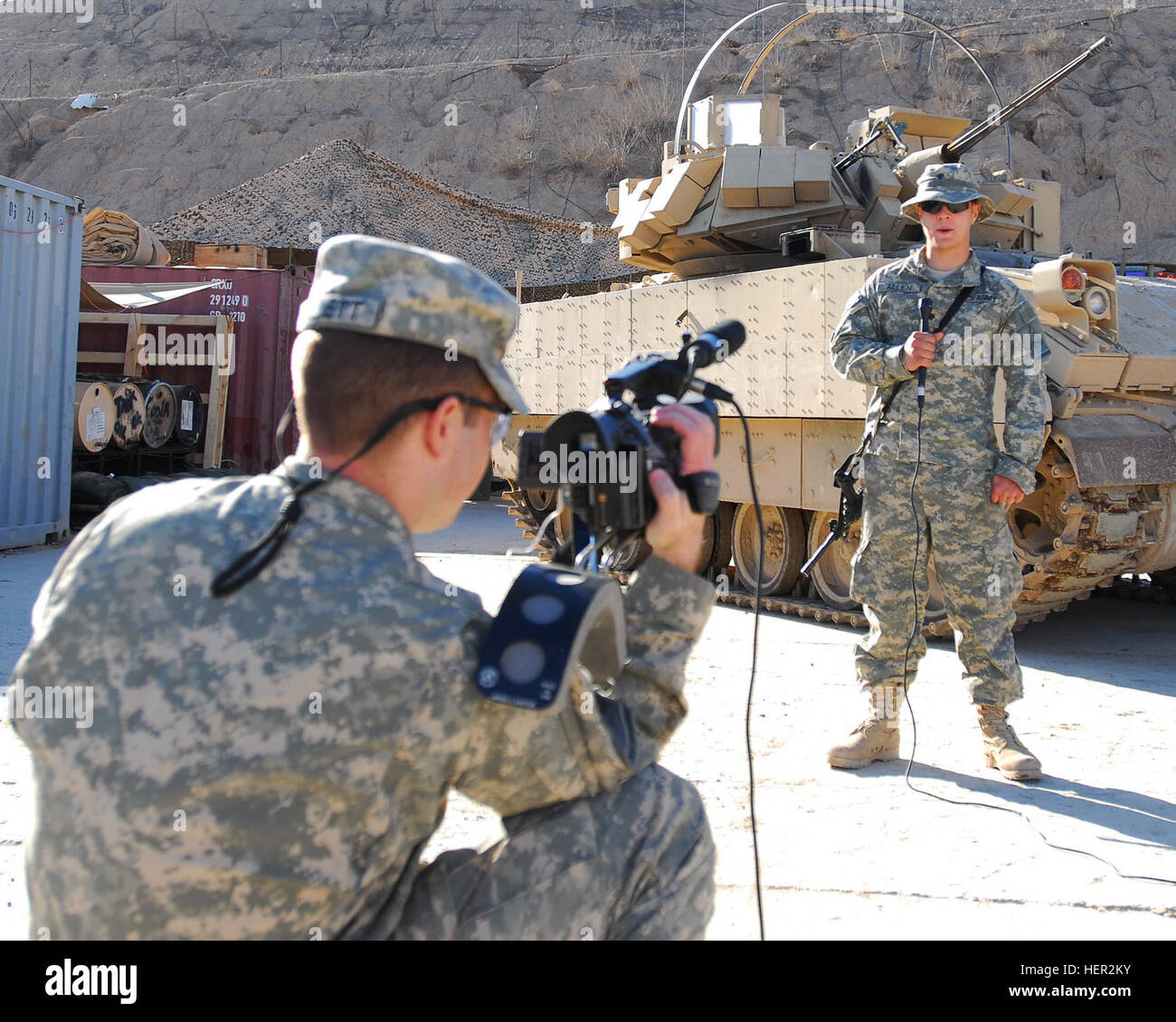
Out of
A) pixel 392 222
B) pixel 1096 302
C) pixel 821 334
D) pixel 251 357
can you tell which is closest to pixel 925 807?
pixel 1096 302

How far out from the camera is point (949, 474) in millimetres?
4355

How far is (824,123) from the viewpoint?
27.0 meters

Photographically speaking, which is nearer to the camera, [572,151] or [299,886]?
[299,886]

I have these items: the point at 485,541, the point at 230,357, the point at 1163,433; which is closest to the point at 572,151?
the point at 230,357

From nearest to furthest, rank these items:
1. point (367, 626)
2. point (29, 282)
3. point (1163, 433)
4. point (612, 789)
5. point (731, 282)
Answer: point (367, 626)
point (612, 789)
point (1163, 433)
point (731, 282)
point (29, 282)

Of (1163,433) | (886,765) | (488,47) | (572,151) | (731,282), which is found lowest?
(886,765)

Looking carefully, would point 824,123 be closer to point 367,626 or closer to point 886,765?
point 886,765

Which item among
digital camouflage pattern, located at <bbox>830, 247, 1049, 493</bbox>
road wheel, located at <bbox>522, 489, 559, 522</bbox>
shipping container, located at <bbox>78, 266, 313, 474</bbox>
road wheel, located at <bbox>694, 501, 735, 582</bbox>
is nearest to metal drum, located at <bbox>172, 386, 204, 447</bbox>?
shipping container, located at <bbox>78, 266, 313, 474</bbox>

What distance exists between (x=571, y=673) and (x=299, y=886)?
0.41 metres

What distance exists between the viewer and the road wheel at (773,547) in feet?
26.4

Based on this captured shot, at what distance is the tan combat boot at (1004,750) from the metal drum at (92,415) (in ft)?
28.8

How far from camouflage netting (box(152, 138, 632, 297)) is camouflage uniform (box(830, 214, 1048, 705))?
17627 mm

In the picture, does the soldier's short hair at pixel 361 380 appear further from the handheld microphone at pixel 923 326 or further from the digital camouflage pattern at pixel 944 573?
the digital camouflage pattern at pixel 944 573

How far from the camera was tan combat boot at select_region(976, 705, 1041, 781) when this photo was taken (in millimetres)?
4188
